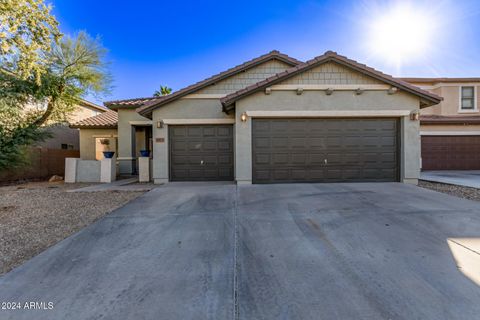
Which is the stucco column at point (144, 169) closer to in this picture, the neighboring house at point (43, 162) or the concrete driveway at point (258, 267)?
the concrete driveway at point (258, 267)

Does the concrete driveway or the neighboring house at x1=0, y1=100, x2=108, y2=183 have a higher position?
the neighboring house at x1=0, y1=100, x2=108, y2=183

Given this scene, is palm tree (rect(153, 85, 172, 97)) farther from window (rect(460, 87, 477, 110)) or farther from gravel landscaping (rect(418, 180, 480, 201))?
window (rect(460, 87, 477, 110))

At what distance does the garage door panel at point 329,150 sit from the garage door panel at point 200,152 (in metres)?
1.75

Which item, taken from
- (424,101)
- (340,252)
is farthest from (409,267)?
(424,101)

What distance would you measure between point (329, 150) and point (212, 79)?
564cm

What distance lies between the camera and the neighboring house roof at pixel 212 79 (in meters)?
9.19

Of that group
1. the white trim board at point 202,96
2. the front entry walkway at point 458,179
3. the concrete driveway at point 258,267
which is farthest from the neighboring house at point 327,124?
the concrete driveway at point 258,267

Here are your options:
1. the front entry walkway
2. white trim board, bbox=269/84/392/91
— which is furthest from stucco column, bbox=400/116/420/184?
the front entry walkway

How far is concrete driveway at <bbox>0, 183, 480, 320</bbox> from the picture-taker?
7.05 ft

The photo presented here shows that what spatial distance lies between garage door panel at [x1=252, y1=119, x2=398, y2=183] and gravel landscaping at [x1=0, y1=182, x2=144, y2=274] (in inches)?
203

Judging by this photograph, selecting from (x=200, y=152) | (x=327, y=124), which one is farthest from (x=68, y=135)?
(x=327, y=124)

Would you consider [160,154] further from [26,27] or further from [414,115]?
[414,115]

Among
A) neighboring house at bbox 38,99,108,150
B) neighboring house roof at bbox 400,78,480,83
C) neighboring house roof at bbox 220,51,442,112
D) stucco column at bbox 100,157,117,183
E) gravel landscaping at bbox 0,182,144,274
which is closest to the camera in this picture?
gravel landscaping at bbox 0,182,144,274

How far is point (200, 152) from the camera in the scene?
941cm
